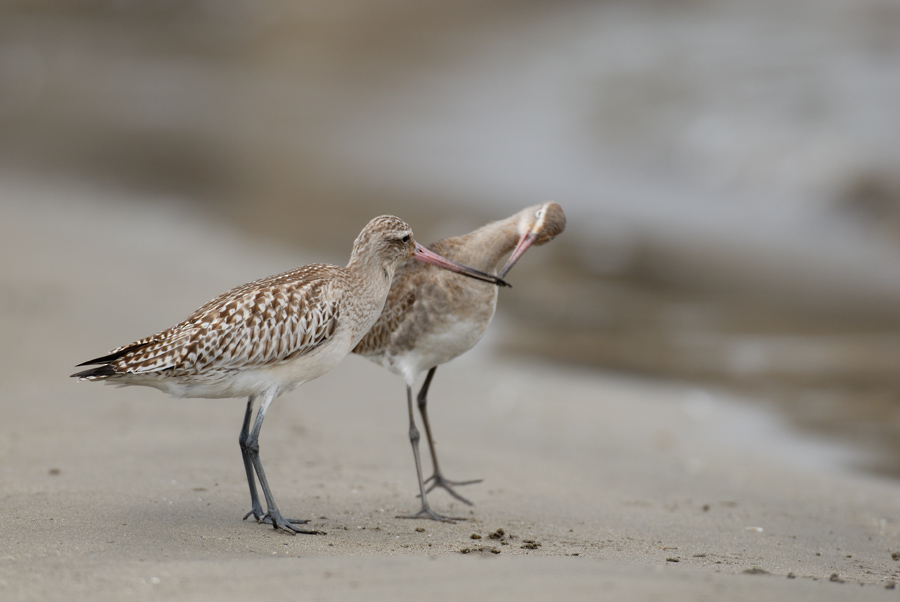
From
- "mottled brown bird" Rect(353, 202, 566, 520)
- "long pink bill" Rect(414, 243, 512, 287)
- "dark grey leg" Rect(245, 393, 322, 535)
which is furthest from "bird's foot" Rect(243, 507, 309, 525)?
"long pink bill" Rect(414, 243, 512, 287)

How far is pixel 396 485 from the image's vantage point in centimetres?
703

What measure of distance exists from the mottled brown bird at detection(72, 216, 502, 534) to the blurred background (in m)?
4.85

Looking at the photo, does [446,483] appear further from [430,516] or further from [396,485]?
[430,516]

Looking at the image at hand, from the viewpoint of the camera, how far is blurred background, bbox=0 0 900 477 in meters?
11.8

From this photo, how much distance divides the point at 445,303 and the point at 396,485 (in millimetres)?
1373

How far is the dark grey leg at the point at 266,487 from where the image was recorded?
5.47 m

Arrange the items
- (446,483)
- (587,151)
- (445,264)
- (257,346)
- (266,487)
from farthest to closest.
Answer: (587,151) < (446,483) < (445,264) < (266,487) < (257,346)

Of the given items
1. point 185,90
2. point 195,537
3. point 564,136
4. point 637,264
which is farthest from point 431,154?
point 195,537

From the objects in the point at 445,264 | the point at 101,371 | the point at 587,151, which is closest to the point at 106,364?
the point at 101,371

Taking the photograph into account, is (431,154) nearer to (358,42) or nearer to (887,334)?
(358,42)

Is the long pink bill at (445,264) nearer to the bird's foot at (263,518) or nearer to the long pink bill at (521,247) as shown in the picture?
the long pink bill at (521,247)

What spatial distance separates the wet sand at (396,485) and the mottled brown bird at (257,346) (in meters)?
0.73

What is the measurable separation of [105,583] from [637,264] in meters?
11.5

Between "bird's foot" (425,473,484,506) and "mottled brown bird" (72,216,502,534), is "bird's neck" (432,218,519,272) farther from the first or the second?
"bird's foot" (425,473,484,506)
